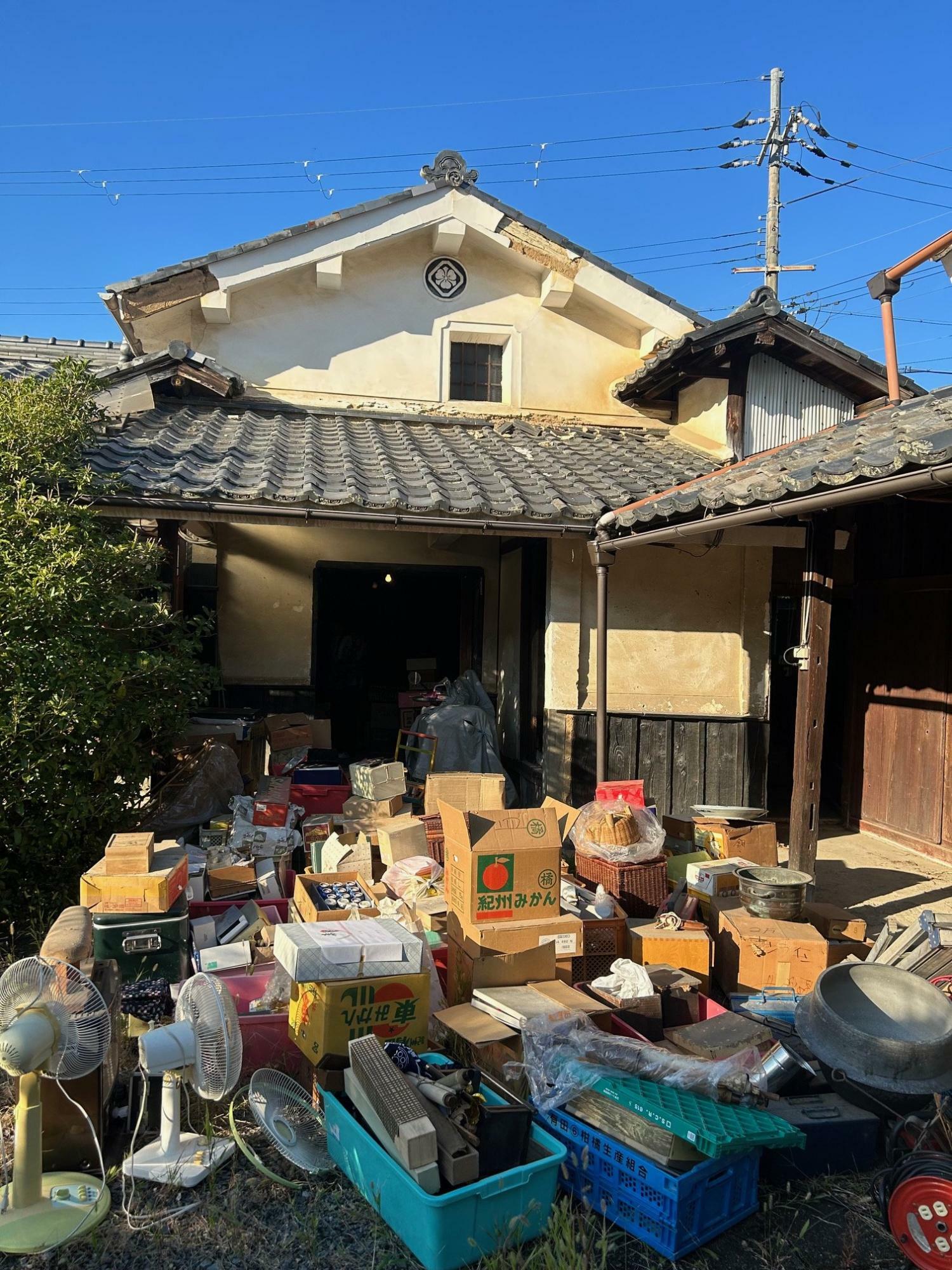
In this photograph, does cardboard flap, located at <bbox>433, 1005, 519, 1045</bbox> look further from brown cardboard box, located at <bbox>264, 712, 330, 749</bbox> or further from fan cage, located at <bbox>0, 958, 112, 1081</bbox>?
brown cardboard box, located at <bbox>264, 712, 330, 749</bbox>

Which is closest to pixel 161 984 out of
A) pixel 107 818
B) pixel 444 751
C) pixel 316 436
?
pixel 107 818

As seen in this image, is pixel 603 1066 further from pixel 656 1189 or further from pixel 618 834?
pixel 618 834

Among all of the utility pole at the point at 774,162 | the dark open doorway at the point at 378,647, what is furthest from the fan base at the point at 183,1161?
the utility pole at the point at 774,162

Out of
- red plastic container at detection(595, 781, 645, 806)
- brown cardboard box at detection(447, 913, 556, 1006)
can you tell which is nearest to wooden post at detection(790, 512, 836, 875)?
red plastic container at detection(595, 781, 645, 806)

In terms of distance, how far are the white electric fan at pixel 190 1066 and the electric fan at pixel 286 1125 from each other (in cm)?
17

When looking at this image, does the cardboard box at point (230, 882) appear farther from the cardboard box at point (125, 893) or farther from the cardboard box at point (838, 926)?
the cardboard box at point (838, 926)

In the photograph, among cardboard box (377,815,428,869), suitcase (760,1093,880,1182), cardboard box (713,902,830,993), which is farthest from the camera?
cardboard box (377,815,428,869)

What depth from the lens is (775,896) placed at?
4922 millimetres

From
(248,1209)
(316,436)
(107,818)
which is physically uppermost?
(316,436)

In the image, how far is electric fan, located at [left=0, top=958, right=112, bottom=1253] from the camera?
110 inches

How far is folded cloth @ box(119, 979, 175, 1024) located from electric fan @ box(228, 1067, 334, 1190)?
26.1 inches

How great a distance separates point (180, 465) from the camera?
267 inches

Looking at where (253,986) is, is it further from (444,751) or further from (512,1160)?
(444,751)

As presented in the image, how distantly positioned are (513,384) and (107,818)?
21.4 ft
